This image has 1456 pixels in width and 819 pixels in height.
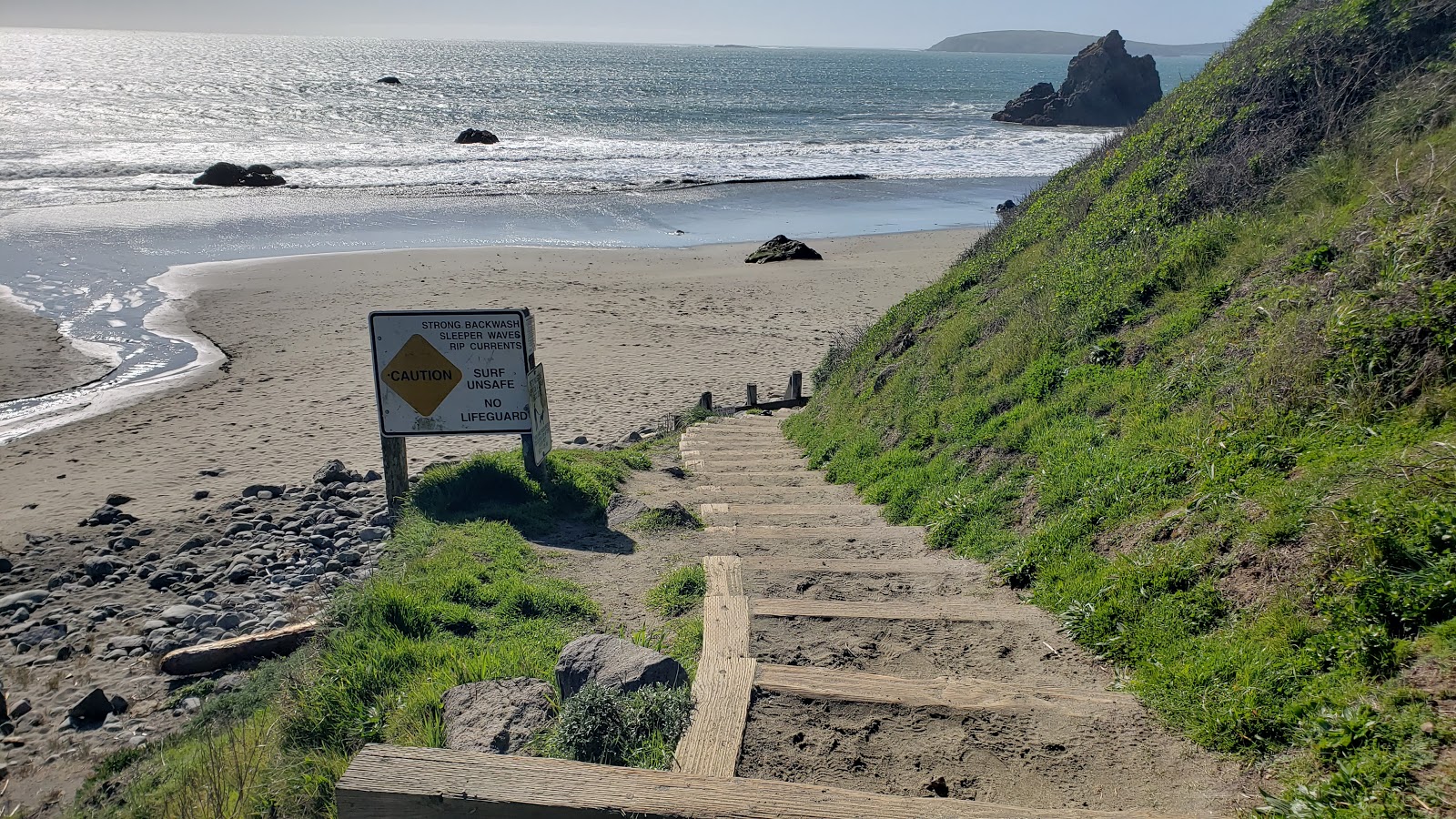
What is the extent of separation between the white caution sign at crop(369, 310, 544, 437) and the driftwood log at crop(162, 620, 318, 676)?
1.76 m

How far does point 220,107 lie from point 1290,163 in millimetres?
85240

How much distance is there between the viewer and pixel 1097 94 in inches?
3354

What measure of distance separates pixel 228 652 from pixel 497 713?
3.70m

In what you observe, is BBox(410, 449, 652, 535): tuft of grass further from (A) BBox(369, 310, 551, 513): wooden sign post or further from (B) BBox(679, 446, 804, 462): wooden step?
(B) BBox(679, 446, 804, 462): wooden step

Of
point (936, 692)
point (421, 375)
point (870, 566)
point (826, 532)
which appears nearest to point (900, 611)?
point (870, 566)

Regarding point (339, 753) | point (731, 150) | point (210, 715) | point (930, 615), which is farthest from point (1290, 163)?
point (731, 150)

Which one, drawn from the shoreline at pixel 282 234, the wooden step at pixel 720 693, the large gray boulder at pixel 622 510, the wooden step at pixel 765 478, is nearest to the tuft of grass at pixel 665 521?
the large gray boulder at pixel 622 510

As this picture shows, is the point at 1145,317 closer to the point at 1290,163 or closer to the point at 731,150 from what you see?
the point at 1290,163

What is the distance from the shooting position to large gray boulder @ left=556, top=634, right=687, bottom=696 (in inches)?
142

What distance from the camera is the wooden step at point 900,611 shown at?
4.62 meters

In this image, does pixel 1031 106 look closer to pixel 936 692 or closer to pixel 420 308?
pixel 420 308

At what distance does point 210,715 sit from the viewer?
529cm

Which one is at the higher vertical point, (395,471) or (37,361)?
(395,471)

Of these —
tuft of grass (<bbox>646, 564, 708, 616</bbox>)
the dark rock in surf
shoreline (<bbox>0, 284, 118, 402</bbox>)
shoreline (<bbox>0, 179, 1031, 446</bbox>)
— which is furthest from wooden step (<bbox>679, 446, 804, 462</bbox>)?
the dark rock in surf
